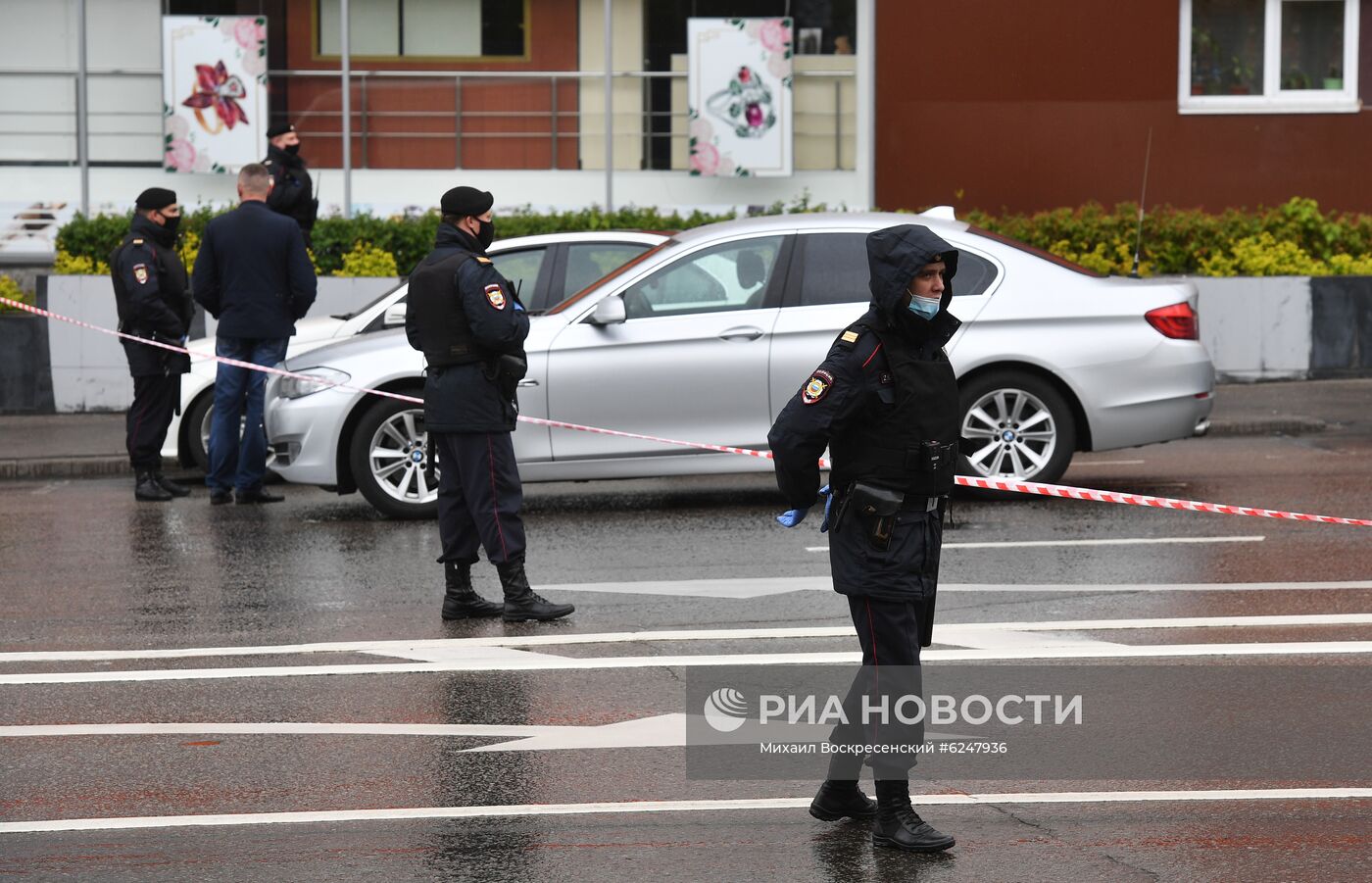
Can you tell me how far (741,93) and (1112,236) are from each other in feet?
13.3

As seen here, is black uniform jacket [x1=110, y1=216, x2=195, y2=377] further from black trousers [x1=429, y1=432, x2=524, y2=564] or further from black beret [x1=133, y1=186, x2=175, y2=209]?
black trousers [x1=429, y1=432, x2=524, y2=564]

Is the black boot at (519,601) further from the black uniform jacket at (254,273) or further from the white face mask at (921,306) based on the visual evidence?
the black uniform jacket at (254,273)

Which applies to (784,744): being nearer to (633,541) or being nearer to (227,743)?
(227,743)

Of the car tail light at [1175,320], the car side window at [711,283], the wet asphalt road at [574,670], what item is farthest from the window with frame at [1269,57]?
the car side window at [711,283]

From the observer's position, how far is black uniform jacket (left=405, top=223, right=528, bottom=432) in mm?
8172

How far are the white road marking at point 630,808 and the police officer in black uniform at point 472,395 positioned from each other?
268cm

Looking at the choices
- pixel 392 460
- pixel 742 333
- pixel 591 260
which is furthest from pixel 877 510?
pixel 591 260

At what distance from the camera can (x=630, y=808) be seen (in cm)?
568

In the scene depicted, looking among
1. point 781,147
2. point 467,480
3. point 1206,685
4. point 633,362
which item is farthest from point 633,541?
point 781,147

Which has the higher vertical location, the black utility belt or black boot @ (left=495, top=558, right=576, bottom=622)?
the black utility belt

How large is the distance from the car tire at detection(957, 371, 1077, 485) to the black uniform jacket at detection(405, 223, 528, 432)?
3.59 m

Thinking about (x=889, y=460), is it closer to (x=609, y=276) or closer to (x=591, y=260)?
(x=609, y=276)

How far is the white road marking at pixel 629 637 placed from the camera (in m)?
7.75

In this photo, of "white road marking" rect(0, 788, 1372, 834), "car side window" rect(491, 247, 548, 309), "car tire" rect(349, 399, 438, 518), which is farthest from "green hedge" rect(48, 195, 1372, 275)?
"white road marking" rect(0, 788, 1372, 834)
